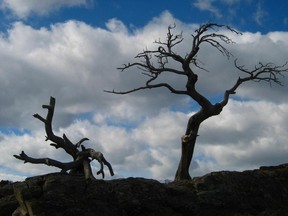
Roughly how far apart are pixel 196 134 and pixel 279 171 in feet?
16.7

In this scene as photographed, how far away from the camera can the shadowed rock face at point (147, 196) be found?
1141 cm

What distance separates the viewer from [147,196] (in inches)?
488

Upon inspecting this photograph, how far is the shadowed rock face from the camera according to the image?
1141cm

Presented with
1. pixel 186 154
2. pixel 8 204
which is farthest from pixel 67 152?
pixel 8 204

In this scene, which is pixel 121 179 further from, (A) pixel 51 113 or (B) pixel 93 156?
(A) pixel 51 113

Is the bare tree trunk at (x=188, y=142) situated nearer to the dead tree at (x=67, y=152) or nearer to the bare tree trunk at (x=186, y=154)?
the bare tree trunk at (x=186, y=154)

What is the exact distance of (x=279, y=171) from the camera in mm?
15172

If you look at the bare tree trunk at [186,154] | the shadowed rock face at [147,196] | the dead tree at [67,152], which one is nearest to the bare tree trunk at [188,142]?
the bare tree trunk at [186,154]

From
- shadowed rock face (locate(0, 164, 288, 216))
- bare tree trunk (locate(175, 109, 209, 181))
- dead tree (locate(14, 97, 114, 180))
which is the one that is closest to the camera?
shadowed rock face (locate(0, 164, 288, 216))

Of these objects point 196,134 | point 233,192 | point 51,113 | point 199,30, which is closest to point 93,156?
point 51,113

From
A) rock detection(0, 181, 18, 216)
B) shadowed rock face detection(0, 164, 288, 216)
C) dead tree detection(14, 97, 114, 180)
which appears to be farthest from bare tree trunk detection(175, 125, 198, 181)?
rock detection(0, 181, 18, 216)

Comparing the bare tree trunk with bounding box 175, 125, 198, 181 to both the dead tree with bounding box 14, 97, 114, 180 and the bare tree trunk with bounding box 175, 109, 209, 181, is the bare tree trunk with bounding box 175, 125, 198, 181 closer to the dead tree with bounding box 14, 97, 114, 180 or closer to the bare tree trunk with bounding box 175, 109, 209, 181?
the bare tree trunk with bounding box 175, 109, 209, 181

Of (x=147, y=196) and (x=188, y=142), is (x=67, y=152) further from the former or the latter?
(x=147, y=196)

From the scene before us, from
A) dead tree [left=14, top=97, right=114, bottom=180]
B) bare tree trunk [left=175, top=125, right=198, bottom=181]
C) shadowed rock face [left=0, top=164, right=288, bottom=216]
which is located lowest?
shadowed rock face [left=0, top=164, right=288, bottom=216]
